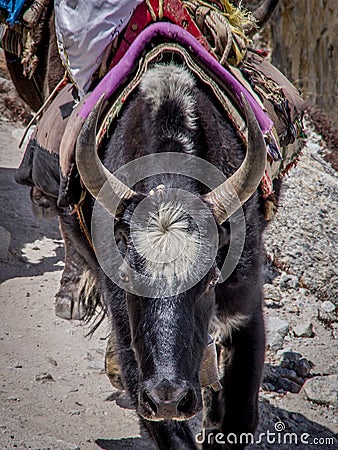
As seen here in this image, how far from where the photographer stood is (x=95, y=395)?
3.63 m

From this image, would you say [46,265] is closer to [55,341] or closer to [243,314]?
[55,341]

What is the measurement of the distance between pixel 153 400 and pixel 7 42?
2898 millimetres

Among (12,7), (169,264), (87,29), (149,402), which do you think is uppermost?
(87,29)

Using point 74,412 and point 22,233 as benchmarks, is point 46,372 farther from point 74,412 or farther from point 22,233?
point 22,233

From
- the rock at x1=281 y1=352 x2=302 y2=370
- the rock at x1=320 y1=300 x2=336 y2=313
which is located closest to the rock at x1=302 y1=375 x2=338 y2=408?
the rock at x1=281 y1=352 x2=302 y2=370

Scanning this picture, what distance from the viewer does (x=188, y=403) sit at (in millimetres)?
2312

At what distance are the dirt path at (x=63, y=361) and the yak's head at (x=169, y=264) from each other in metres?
0.80

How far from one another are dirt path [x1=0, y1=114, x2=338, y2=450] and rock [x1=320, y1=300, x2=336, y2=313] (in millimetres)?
43

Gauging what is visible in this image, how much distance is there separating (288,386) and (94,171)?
204 centimetres

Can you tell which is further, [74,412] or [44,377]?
A: [44,377]

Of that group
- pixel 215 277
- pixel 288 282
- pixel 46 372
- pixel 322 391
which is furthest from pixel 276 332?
pixel 215 277

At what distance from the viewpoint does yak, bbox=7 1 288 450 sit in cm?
237

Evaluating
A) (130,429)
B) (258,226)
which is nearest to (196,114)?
(258,226)

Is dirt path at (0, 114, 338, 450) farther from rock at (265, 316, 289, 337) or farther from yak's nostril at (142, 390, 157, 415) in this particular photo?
yak's nostril at (142, 390, 157, 415)
